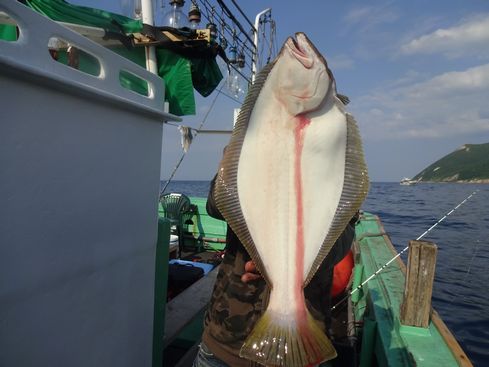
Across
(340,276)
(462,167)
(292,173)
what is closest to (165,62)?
(292,173)

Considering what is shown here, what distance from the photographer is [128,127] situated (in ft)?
6.68

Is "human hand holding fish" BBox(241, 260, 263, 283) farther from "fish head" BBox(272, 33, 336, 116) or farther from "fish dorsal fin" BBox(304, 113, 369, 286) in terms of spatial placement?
"fish head" BBox(272, 33, 336, 116)

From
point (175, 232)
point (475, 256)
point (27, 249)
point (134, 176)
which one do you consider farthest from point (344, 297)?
point (475, 256)

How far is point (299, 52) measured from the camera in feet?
4.65

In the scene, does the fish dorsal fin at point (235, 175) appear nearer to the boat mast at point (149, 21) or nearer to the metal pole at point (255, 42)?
the boat mast at point (149, 21)

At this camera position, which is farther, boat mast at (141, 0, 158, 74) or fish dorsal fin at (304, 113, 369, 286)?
boat mast at (141, 0, 158, 74)

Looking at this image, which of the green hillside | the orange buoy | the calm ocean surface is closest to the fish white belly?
the orange buoy

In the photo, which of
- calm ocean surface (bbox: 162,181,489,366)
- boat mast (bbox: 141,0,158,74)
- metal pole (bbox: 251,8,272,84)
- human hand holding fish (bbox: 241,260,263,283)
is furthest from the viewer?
metal pole (bbox: 251,8,272,84)

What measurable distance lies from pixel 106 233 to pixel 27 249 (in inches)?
19.0

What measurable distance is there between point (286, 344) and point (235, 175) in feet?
2.35

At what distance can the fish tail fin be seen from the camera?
1312 mm

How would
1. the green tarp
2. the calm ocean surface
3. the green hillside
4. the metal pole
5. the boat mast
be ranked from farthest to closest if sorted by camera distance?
the green hillside < the metal pole < the calm ocean surface < the boat mast < the green tarp

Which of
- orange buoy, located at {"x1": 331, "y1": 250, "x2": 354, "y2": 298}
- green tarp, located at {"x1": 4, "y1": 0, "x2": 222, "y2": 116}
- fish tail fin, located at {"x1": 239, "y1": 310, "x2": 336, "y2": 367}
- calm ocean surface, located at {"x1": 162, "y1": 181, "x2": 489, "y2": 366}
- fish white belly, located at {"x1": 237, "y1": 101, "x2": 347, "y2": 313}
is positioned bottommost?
calm ocean surface, located at {"x1": 162, "y1": 181, "x2": 489, "y2": 366}

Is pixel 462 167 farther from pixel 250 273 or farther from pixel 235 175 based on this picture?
pixel 235 175
